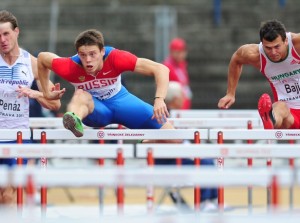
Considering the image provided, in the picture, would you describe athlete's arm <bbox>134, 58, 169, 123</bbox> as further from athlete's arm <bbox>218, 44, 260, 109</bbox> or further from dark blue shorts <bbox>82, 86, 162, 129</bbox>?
athlete's arm <bbox>218, 44, 260, 109</bbox>

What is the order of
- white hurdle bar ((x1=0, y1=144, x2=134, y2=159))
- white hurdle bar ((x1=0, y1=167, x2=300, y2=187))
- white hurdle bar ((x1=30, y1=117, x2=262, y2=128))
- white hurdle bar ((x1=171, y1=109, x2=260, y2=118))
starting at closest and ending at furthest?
white hurdle bar ((x1=0, y1=167, x2=300, y2=187)) → white hurdle bar ((x1=0, y1=144, x2=134, y2=159)) → white hurdle bar ((x1=30, y1=117, x2=262, y2=128)) → white hurdle bar ((x1=171, y1=109, x2=260, y2=118))

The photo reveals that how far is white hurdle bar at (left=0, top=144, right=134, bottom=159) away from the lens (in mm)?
6684

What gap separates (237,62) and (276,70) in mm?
395

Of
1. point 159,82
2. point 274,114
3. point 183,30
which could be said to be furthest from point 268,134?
point 183,30

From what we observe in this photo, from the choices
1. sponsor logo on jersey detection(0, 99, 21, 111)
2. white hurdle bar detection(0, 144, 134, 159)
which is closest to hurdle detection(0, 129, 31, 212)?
sponsor logo on jersey detection(0, 99, 21, 111)

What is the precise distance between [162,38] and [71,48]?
69.3 inches

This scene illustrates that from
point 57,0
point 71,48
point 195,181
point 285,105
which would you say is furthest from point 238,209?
point 57,0

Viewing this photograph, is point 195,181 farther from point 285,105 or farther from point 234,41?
point 234,41

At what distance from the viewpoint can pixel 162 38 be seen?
741 inches

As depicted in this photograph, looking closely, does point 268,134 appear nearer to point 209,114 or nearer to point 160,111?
point 160,111

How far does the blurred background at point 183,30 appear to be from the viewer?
18.8 m

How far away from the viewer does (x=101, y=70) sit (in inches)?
351

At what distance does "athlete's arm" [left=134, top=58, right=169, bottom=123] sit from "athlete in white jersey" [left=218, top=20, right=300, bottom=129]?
102 cm

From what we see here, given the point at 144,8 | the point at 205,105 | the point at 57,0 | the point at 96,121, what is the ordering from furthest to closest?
the point at 57,0, the point at 144,8, the point at 205,105, the point at 96,121
